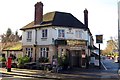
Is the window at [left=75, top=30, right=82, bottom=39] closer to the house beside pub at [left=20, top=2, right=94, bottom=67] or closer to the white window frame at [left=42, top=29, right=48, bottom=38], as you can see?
the house beside pub at [left=20, top=2, right=94, bottom=67]

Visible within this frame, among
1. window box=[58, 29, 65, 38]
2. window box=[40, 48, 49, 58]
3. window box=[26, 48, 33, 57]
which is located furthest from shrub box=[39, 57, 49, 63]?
window box=[58, 29, 65, 38]

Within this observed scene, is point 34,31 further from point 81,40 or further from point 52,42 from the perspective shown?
point 81,40

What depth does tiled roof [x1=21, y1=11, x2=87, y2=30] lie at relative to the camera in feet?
115

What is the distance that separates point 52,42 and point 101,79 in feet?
47.9

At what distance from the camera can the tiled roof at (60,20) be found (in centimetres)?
3519

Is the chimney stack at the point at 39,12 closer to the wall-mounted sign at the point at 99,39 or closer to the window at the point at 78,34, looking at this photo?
the window at the point at 78,34

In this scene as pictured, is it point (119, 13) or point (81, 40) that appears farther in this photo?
point (81, 40)

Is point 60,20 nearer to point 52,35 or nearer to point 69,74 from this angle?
point 52,35

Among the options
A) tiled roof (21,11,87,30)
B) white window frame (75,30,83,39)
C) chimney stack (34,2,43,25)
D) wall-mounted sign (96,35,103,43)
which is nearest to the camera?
wall-mounted sign (96,35,103,43)

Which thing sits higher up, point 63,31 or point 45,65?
point 63,31

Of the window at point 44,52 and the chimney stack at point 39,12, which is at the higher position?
the chimney stack at point 39,12

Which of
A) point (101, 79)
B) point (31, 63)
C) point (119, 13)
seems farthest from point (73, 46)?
point (119, 13)

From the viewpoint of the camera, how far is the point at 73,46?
34.6 meters

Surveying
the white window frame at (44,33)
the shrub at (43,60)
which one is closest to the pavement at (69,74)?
the shrub at (43,60)
